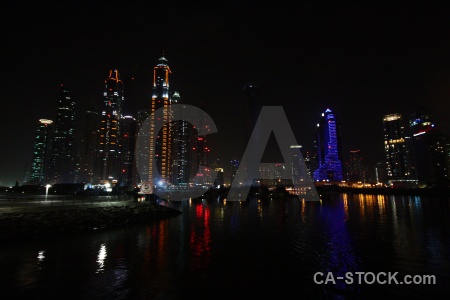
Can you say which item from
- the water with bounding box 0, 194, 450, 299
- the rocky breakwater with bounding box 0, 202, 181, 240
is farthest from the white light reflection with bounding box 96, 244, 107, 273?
the rocky breakwater with bounding box 0, 202, 181, 240

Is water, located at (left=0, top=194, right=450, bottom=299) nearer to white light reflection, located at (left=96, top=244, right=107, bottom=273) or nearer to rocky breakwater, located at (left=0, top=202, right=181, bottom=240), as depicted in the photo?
white light reflection, located at (left=96, top=244, right=107, bottom=273)

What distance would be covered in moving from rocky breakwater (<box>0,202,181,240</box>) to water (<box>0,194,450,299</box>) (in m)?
2.05

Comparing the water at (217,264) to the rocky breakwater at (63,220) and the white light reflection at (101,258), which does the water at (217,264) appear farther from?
the rocky breakwater at (63,220)

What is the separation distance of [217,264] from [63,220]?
2229 cm

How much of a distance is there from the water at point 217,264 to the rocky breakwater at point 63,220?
6.72ft

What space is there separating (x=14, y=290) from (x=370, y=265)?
22.8 metres

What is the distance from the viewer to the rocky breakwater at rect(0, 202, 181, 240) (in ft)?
89.3

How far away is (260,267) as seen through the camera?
19.3m

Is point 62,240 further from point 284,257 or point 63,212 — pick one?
point 284,257

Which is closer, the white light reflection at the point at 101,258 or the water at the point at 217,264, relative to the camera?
the water at the point at 217,264

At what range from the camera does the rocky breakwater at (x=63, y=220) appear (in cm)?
2722

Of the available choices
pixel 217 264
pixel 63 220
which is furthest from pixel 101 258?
pixel 63 220

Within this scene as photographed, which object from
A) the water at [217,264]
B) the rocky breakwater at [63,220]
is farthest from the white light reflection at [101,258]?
the rocky breakwater at [63,220]

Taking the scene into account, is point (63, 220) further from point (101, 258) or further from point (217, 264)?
point (217, 264)
